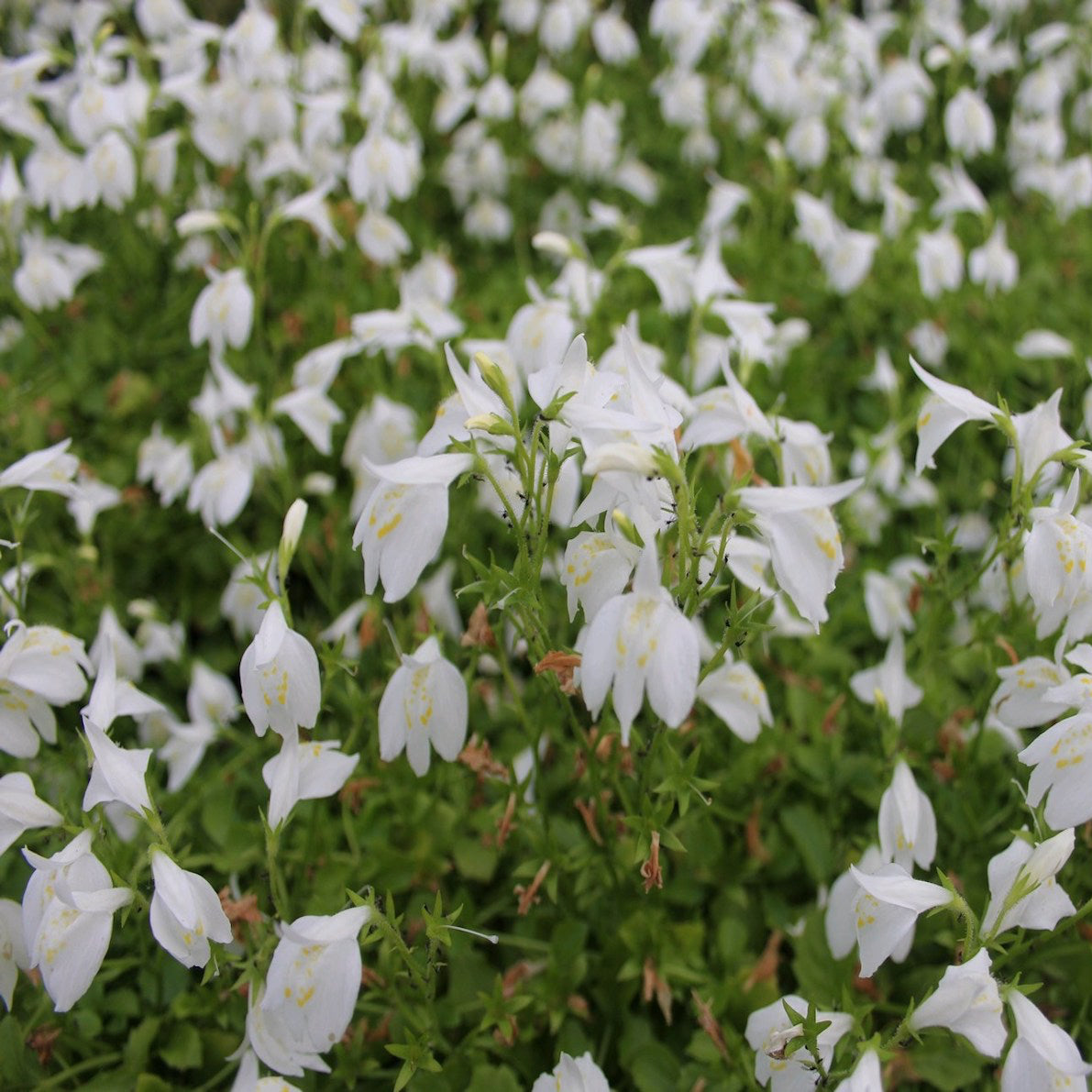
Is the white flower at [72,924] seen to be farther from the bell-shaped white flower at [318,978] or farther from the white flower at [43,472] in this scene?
the white flower at [43,472]

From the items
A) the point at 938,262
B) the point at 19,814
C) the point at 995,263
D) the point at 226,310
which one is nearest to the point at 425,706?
the point at 19,814

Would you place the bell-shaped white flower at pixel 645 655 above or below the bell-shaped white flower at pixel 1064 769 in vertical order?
above

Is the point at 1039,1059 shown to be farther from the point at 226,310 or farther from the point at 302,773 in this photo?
the point at 226,310

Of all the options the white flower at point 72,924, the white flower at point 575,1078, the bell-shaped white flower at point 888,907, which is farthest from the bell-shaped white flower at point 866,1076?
the white flower at point 72,924

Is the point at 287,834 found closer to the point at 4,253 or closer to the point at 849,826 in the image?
the point at 849,826

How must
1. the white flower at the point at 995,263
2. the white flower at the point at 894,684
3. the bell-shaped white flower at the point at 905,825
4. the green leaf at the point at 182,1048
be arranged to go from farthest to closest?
the white flower at the point at 995,263 → the white flower at the point at 894,684 → the green leaf at the point at 182,1048 → the bell-shaped white flower at the point at 905,825

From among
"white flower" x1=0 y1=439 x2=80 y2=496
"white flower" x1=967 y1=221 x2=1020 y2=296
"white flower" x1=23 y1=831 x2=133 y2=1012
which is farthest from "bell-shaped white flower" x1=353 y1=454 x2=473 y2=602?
"white flower" x1=967 y1=221 x2=1020 y2=296

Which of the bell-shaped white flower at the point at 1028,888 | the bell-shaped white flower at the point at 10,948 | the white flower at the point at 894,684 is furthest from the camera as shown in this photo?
the white flower at the point at 894,684
